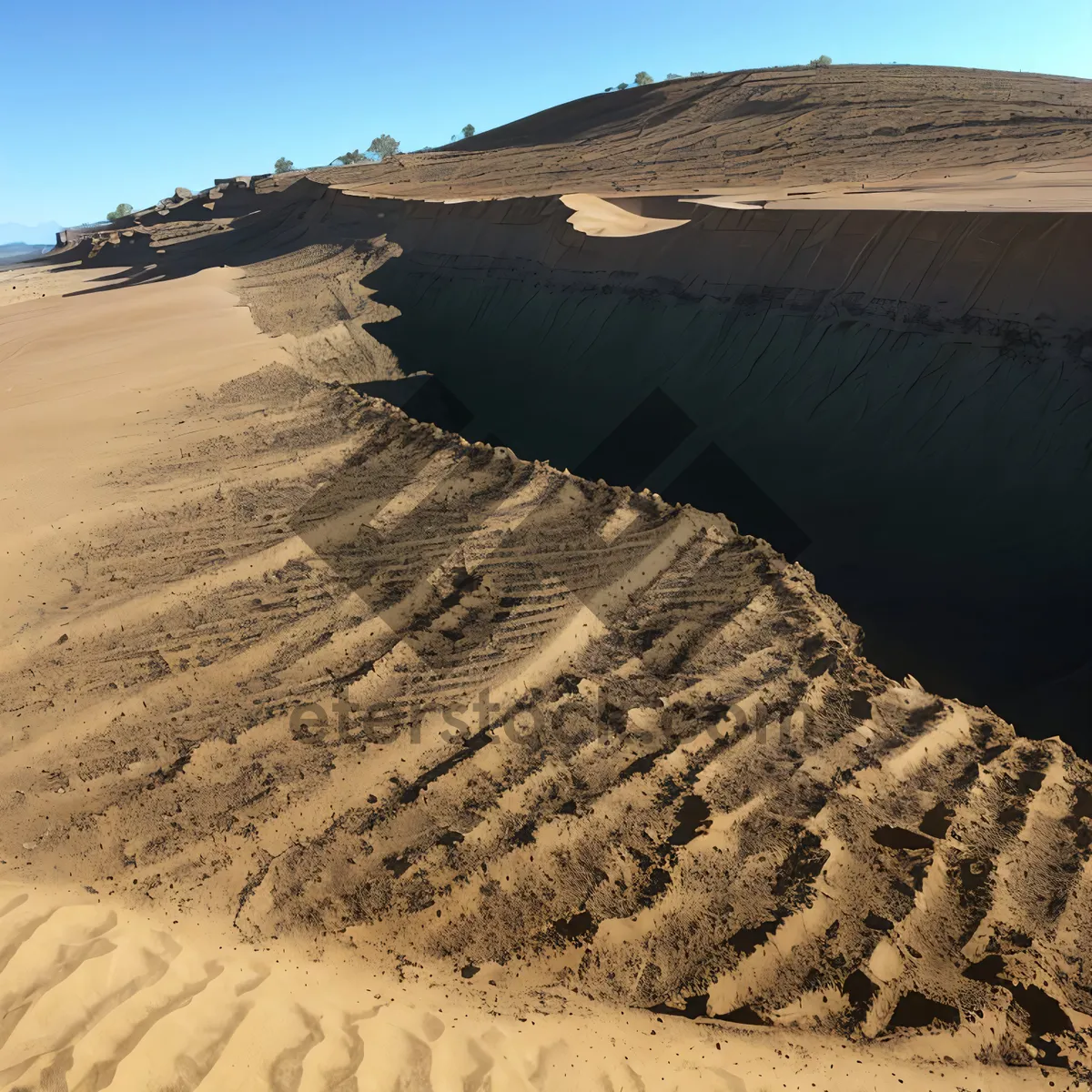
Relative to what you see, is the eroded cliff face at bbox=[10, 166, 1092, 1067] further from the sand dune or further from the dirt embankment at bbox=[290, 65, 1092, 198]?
the dirt embankment at bbox=[290, 65, 1092, 198]

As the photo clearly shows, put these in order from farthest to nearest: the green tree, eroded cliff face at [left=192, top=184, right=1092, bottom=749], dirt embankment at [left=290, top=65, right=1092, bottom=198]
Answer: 1. the green tree
2. dirt embankment at [left=290, top=65, right=1092, bottom=198]
3. eroded cliff face at [left=192, top=184, right=1092, bottom=749]

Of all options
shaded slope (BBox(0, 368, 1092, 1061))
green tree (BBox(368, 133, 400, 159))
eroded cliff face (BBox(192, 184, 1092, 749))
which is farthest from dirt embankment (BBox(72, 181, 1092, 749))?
green tree (BBox(368, 133, 400, 159))

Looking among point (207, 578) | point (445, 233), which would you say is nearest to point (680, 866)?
point (207, 578)

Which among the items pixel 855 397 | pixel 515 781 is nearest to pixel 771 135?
pixel 855 397

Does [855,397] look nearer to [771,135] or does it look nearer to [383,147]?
[771,135]

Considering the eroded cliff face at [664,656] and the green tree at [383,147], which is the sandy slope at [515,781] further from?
the green tree at [383,147]

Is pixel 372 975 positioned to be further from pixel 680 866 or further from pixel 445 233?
pixel 445 233

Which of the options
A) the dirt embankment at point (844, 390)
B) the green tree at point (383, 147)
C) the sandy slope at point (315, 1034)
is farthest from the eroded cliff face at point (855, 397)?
the green tree at point (383, 147)
